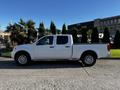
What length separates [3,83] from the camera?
817 cm

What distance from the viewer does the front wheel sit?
42.9 feet

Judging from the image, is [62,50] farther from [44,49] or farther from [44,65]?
[44,65]

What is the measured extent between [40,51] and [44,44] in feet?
1.56

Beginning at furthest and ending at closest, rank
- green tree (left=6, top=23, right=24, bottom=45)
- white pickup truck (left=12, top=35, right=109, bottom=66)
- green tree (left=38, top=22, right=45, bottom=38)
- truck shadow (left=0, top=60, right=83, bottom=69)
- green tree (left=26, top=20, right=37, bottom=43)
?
1. green tree (left=38, top=22, right=45, bottom=38)
2. green tree (left=26, top=20, right=37, bottom=43)
3. green tree (left=6, top=23, right=24, bottom=45)
4. white pickup truck (left=12, top=35, right=109, bottom=66)
5. truck shadow (left=0, top=60, right=83, bottom=69)

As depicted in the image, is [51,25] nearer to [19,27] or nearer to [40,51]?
[19,27]

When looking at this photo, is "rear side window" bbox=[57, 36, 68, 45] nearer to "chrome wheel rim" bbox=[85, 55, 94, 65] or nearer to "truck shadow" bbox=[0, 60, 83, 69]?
"truck shadow" bbox=[0, 60, 83, 69]

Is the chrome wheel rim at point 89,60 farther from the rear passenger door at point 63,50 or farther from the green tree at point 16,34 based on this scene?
the green tree at point 16,34

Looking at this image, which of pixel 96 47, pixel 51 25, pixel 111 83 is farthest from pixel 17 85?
→ pixel 51 25

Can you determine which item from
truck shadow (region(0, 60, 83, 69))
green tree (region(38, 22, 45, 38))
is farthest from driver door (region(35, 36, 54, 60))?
green tree (region(38, 22, 45, 38))

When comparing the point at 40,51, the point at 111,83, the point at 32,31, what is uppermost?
the point at 32,31

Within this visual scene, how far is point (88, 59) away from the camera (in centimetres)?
1311

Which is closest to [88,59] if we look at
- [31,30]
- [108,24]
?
[31,30]

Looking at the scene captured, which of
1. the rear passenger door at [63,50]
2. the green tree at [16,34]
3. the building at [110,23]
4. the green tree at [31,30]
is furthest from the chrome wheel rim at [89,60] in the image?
the building at [110,23]

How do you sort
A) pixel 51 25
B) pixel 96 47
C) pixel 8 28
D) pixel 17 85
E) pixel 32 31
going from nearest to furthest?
1. pixel 17 85
2. pixel 96 47
3. pixel 8 28
4. pixel 32 31
5. pixel 51 25
